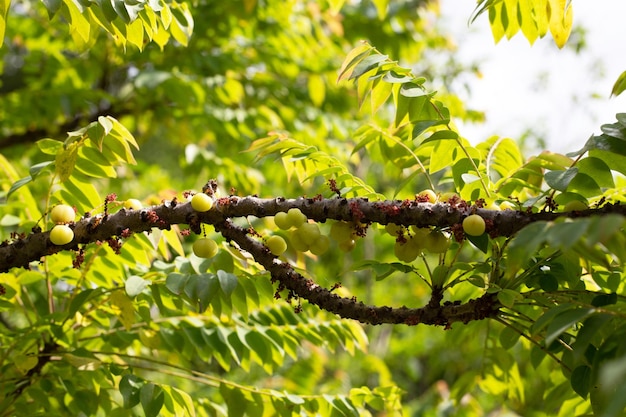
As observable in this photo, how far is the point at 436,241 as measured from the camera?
168 centimetres

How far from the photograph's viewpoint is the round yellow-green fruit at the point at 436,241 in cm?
168

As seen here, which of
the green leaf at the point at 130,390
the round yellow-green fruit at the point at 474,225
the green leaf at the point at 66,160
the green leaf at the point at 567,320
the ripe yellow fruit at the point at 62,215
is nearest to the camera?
the green leaf at the point at 567,320

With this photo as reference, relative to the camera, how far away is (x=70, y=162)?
1.83 m

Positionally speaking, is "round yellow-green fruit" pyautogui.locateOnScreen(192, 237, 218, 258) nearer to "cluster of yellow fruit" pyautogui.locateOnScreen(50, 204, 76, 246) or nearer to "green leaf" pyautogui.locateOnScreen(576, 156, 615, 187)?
"cluster of yellow fruit" pyautogui.locateOnScreen(50, 204, 76, 246)

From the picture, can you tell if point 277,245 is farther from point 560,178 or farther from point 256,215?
point 560,178

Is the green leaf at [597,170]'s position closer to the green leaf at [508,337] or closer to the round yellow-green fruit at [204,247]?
the green leaf at [508,337]

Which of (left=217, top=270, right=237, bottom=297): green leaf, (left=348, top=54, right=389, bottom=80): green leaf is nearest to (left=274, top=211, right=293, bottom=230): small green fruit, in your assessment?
(left=217, top=270, right=237, bottom=297): green leaf

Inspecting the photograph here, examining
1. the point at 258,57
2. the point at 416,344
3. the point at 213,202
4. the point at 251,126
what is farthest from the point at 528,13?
the point at 416,344

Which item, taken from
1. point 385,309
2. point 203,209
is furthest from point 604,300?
point 203,209

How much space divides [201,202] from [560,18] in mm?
1266

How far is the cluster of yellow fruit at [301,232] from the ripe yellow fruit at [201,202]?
6.9 inches

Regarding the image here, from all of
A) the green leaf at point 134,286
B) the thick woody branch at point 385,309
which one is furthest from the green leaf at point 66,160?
the thick woody branch at point 385,309

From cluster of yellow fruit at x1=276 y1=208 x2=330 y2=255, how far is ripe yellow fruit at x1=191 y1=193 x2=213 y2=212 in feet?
0.57

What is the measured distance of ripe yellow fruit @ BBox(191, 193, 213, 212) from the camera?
1.62 metres
